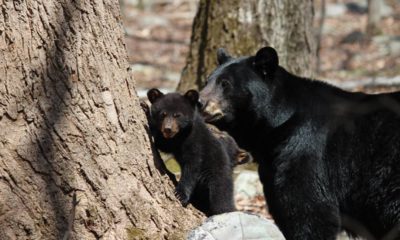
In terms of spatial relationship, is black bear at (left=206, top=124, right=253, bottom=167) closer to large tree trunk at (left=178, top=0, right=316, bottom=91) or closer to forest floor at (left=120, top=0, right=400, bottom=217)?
forest floor at (left=120, top=0, right=400, bottom=217)

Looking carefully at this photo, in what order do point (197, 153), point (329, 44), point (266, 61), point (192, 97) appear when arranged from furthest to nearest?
point (329, 44), point (192, 97), point (197, 153), point (266, 61)

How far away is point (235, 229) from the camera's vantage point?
501cm

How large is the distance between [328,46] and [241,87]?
67.1 ft

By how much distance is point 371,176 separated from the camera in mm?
5262

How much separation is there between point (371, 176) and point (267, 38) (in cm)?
399

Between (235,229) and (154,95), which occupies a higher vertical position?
(154,95)

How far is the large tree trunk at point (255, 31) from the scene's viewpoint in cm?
897

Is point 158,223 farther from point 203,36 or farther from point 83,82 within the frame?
point 203,36

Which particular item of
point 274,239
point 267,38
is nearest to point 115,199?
point 274,239

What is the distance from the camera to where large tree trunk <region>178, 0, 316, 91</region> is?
897 cm

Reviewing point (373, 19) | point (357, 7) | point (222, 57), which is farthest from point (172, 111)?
point (357, 7)

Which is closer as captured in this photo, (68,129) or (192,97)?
(68,129)

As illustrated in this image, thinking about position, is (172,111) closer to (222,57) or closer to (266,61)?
(222,57)

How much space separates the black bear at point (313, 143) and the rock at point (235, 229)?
0.30m
